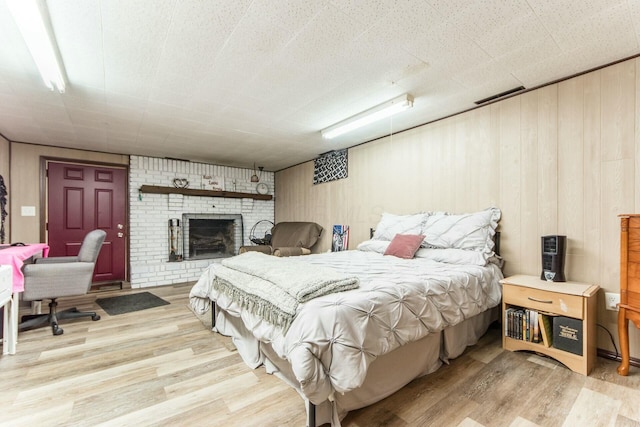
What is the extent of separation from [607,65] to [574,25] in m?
0.79

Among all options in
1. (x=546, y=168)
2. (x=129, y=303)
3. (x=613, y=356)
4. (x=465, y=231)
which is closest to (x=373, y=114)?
(x=465, y=231)

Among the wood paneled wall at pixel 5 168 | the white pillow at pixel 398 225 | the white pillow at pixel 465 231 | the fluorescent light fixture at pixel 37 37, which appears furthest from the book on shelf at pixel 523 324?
the wood paneled wall at pixel 5 168

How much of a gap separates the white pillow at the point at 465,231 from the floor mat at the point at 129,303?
3.53 meters

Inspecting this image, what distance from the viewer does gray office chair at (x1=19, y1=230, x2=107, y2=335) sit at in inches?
109

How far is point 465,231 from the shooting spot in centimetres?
285

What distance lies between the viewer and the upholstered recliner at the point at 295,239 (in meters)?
4.91

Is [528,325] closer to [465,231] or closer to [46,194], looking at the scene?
[465,231]

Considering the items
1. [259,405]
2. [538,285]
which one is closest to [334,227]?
[538,285]

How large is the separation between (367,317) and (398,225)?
2.18m

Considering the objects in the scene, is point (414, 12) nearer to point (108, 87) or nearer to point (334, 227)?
point (108, 87)

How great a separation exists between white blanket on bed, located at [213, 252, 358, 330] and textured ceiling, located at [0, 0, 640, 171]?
1.55 m

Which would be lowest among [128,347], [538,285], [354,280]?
[128,347]

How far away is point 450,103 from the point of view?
2.95 m

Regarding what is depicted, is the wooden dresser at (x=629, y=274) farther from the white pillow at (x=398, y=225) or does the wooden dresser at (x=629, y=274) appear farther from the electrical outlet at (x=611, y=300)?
the white pillow at (x=398, y=225)
